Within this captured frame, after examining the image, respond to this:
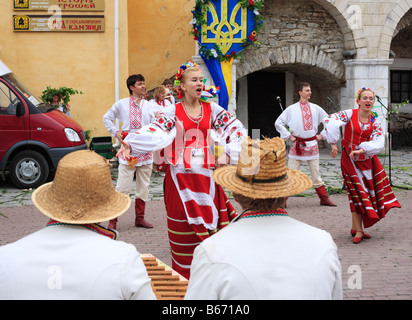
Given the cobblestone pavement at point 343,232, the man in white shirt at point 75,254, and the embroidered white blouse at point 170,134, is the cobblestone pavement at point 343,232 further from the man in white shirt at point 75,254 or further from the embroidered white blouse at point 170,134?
the man in white shirt at point 75,254

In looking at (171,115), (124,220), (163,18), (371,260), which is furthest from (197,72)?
(163,18)

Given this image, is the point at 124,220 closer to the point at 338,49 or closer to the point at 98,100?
the point at 98,100

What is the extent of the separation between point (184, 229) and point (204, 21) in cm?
830

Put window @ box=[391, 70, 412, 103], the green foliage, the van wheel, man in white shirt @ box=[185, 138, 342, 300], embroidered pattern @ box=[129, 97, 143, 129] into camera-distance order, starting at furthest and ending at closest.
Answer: window @ box=[391, 70, 412, 103] → the green foliage → the van wheel → embroidered pattern @ box=[129, 97, 143, 129] → man in white shirt @ box=[185, 138, 342, 300]

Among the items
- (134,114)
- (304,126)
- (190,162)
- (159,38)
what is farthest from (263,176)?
(159,38)

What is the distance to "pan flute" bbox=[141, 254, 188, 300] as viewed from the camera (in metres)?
3.10

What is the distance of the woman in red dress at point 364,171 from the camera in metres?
6.52

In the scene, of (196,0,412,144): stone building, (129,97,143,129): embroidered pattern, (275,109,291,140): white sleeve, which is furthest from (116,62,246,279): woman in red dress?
(196,0,412,144): stone building

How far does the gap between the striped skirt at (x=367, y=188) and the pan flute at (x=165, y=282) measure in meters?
3.58

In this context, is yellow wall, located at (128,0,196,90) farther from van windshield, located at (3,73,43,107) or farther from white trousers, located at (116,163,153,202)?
white trousers, located at (116,163,153,202)

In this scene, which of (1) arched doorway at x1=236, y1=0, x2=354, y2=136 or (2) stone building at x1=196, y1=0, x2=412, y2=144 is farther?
(1) arched doorway at x1=236, y1=0, x2=354, y2=136

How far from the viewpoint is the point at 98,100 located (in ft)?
41.3

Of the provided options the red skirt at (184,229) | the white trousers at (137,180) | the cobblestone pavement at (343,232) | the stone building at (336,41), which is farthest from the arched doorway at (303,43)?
the red skirt at (184,229)

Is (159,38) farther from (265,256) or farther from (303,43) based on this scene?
(265,256)
